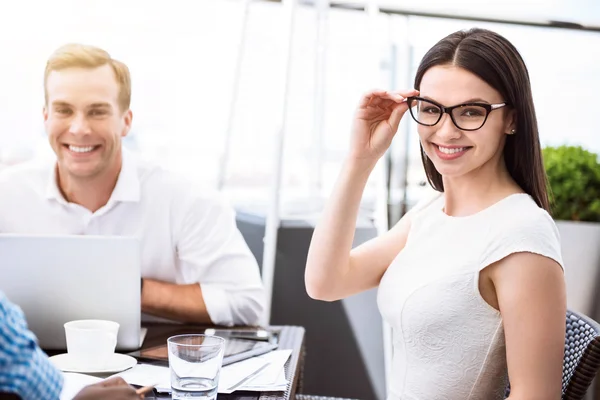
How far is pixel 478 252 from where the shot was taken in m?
1.27

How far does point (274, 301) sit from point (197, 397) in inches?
71.0

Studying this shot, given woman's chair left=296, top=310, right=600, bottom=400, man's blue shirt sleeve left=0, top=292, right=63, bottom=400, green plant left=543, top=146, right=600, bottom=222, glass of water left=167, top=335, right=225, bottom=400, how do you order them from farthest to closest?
1. green plant left=543, top=146, right=600, bottom=222
2. woman's chair left=296, top=310, right=600, bottom=400
3. glass of water left=167, top=335, right=225, bottom=400
4. man's blue shirt sleeve left=0, top=292, right=63, bottom=400

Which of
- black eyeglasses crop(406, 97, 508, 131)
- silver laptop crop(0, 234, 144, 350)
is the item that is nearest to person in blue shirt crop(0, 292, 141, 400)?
silver laptop crop(0, 234, 144, 350)

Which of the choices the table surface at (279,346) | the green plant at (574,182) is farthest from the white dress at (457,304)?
the green plant at (574,182)

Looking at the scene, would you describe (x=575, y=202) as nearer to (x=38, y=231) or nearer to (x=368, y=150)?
(x=368, y=150)

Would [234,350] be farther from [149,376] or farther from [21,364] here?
[21,364]

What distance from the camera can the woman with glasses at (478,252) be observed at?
1170 millimetres

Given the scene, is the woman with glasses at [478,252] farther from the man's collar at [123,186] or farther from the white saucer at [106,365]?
the man's collar at [123,186]

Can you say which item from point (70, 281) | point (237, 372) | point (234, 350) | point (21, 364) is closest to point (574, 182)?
point (234, 350)

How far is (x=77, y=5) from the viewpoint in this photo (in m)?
2.52

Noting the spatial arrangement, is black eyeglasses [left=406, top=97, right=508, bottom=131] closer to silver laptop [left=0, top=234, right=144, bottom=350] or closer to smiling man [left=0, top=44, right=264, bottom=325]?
silver laptop [left=0, top=234, right=144, bottom=350]

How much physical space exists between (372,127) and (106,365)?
0.70m

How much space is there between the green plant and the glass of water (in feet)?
7.06

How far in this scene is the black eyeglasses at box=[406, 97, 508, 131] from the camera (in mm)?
1271
